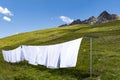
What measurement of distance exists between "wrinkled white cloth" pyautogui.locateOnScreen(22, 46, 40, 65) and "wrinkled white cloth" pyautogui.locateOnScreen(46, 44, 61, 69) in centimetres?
387

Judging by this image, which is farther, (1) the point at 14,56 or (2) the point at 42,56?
(1) the point at 14,56

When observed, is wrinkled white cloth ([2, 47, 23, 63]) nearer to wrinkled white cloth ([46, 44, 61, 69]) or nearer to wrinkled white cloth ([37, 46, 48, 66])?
wrinkled white cloth ([37, 46, 48, 66])

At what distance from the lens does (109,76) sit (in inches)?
907

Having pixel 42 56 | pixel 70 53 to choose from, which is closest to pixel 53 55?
pixel 70 53

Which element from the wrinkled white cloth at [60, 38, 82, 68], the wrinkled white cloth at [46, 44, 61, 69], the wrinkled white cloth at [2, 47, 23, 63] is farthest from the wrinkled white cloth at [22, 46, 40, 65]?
the wrinkled white cloth at [60, 38, 82, 68]

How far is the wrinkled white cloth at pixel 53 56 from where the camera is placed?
25.1 m

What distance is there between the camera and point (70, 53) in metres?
23.1

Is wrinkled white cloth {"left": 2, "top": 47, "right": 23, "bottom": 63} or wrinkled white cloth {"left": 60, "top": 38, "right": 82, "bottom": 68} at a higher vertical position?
wrinkled white cloth {"left": 60, "top": 38, "right": 82, "bottom": 68}

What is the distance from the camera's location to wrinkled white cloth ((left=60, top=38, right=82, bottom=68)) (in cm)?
2267

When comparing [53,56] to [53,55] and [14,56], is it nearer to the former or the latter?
[53,55]

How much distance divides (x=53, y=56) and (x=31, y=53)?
300 inches

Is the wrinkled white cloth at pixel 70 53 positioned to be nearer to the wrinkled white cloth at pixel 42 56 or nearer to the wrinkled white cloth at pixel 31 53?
the wrinkled white cloth at pixel 42 56

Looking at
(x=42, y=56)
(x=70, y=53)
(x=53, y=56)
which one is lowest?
(x=42, y=56)

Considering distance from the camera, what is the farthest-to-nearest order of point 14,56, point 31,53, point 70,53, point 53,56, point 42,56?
point 14,56, point 31,53, point 42,56, point 53,56, point 70,53
